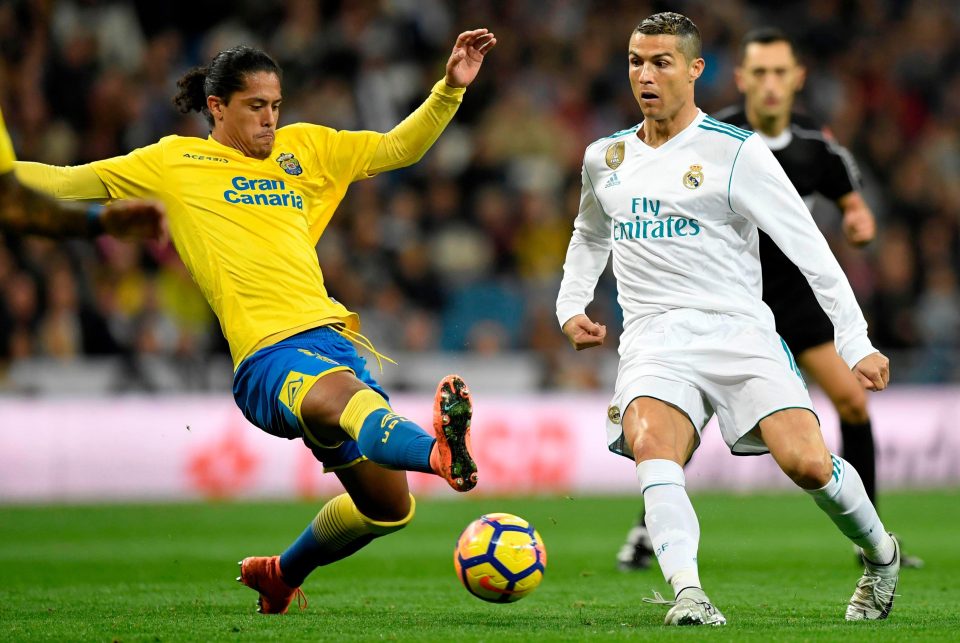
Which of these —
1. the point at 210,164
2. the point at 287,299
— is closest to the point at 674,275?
the point at 287,299

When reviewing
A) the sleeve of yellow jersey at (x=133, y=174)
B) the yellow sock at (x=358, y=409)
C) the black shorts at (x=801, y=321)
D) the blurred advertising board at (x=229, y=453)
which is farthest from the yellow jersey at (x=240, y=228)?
the blurred advertising board at (x=229, y=453)

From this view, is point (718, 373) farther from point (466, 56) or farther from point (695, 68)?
point (466, 56)

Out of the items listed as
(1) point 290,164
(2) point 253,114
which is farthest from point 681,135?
(2) point 253,114

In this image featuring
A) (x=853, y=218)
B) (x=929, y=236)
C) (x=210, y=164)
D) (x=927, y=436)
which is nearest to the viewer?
(x=210, y=164)

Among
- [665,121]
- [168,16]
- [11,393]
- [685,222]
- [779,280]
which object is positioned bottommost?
[11,393]

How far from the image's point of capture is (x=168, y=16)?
16.6 meters

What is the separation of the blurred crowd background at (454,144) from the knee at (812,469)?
8.67 m

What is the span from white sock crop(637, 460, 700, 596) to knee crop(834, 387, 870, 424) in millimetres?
2554

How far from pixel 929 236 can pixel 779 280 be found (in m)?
8.32

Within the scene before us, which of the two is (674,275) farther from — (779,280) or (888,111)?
(888,111)

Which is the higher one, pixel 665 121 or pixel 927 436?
pixel 665 121

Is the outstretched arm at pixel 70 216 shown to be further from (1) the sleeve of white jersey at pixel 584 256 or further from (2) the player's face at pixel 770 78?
(2) the player's face at pixel 770 78

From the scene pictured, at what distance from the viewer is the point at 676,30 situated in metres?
5.57

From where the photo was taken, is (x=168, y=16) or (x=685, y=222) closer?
(x=685, y=222)
